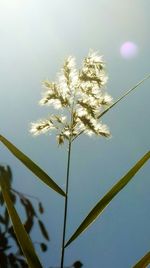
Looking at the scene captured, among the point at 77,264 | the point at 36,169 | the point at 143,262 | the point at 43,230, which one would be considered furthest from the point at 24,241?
the point at 43,230

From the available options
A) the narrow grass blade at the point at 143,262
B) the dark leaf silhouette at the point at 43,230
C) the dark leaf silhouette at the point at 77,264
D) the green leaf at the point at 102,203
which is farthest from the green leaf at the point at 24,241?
the dark leaf silhouette at the point at 43,230

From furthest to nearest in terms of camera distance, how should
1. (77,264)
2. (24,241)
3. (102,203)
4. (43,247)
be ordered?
(43,247) → (77,264) → (102,203) → (24,241)

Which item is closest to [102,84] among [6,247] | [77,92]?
[77,92]

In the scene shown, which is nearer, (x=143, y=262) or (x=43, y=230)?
(x=143, y=262)

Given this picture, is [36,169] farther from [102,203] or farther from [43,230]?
[43,230]

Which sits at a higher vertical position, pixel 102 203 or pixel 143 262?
pixel 102 203

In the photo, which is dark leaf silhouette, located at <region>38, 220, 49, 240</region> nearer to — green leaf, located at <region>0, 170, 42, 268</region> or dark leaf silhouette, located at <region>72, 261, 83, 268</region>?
dark leaf silhouette, located at <region>72, 261, 83, 268</region>

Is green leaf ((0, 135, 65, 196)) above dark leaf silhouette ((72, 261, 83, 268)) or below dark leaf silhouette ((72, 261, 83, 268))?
above

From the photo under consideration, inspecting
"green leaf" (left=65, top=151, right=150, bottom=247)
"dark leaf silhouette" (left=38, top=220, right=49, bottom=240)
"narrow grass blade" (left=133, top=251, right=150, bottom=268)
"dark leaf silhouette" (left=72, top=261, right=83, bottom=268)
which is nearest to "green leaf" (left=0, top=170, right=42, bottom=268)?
"green leaf" (left=65, top=151, right=150, bottom=247)

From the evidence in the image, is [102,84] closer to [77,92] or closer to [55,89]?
[77,92]

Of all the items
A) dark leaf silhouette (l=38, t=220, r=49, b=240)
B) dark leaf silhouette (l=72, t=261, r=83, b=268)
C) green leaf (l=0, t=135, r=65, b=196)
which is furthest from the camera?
dark leaf silhouette (l=38, t=220, r=49, b=240)

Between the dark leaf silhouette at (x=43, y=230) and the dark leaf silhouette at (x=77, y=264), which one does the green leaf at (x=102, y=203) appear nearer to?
the dark leaf silhouette at (x=77, y=264)

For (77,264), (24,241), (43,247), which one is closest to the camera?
(24,241)
